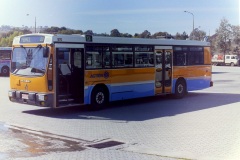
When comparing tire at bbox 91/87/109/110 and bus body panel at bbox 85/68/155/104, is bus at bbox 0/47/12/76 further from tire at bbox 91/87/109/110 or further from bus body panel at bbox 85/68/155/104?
tire at bbox 91/87/109/110

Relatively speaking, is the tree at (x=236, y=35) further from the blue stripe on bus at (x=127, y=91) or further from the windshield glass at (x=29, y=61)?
the windshield glass at (x=29, y=61)

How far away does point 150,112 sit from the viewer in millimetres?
13930

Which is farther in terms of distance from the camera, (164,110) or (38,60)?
(164,110)

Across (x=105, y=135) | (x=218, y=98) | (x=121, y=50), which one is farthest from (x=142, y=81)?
(x=105, y=135)

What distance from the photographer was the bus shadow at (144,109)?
42.8ft

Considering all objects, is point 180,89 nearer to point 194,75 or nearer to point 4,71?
point 194,75

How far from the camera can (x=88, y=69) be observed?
1378cm

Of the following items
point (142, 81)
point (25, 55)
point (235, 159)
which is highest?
point (25, 55)

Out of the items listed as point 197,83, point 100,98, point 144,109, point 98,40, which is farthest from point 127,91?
point 197,83

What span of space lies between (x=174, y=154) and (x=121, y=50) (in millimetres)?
7578

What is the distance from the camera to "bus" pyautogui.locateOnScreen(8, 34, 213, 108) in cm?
1279

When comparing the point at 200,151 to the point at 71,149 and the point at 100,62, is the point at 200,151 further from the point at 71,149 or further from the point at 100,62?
the point at 100,62

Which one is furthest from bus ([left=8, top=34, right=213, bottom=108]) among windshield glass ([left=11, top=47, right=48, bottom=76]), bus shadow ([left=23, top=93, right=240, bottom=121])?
bus shadow ([left=23, top=93, right=240, bottom=121])

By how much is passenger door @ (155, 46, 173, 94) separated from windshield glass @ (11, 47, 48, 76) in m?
5.66
